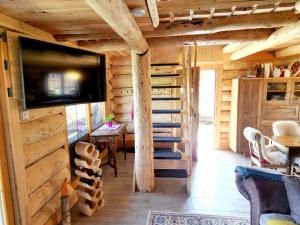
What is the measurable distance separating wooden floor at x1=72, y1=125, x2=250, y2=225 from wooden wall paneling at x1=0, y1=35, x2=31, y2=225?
0.77 meters

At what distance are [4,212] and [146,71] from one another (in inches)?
84.8

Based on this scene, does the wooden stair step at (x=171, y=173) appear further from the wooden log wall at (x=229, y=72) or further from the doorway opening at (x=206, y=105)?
the doorway opening at (x=206, y=105)

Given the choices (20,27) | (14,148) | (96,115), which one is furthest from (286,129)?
(20,27)

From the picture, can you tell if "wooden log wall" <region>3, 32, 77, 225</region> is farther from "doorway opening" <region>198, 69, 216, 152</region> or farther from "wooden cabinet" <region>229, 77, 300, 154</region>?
"doorway opening" <region>198, 69, 216, 152</region>

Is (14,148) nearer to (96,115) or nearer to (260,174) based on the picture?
(260,174)

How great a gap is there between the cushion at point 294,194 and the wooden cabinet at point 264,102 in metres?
A: 2.88

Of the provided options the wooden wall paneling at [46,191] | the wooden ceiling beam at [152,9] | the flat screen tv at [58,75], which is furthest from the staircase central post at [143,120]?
the wooden wall paneling at [46,191]

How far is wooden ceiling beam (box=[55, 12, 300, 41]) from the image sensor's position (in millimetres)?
2053

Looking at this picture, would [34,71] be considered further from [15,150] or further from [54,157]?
[54,157]

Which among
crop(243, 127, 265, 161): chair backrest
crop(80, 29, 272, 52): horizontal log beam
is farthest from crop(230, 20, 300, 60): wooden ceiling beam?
crop(243, 127, 265, 161): chair backrest

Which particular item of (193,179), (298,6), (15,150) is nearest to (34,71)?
(15,150)

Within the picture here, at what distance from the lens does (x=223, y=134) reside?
16.6ft

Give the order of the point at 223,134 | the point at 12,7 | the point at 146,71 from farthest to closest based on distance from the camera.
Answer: the point at 223,134 < the point at 146,71 < the point at 12,7

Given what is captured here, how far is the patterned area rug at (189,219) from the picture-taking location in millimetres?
2316
